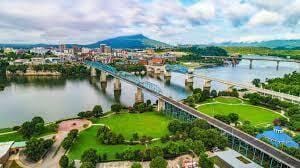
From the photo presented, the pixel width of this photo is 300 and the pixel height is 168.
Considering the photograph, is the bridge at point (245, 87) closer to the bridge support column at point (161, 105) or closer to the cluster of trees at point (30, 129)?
the bridge support column at point (161, 105)

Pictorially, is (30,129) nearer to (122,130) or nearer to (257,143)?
(122,130)

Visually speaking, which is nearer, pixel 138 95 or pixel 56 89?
pixel 138 95

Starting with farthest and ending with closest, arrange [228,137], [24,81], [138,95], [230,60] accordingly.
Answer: [230,60], [24,81], [138,95], [228,137]

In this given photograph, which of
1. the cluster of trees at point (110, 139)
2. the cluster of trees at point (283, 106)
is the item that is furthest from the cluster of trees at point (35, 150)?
the cluster of trees at point (283, 106)

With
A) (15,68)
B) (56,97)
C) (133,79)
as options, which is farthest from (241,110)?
(15,68)

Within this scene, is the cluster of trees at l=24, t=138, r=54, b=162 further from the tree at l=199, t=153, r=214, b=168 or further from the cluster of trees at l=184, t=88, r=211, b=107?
the cluster of trees at l=184, t=88, r=211, b=107

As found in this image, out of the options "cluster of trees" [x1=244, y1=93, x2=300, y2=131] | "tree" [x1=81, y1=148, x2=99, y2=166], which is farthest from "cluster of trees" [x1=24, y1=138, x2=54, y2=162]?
"cluster of trees" [x1=244, y1=93, x2=300, y2=131]

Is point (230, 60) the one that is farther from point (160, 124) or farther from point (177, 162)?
point (177, 162)

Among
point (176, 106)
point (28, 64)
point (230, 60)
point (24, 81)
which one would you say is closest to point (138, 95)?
point (176, 106)
